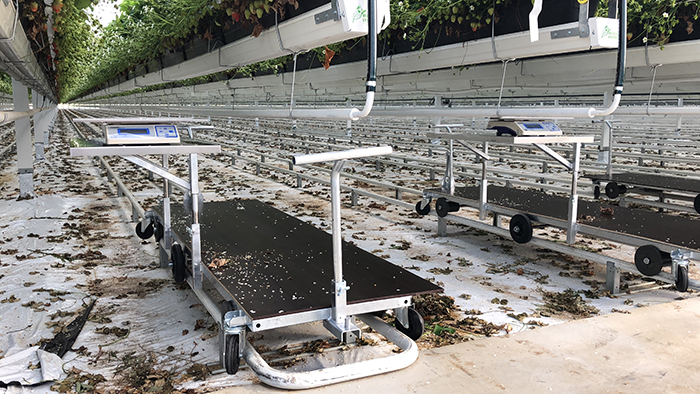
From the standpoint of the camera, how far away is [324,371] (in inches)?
108

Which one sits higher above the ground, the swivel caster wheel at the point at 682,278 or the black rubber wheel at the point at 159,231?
the black rubber wheel at the point at 159,231

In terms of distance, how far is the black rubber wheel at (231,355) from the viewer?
2898 mm

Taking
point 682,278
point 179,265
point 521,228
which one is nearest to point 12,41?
point 179,265

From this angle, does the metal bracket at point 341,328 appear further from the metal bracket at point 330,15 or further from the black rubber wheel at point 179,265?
the metal bracket at point 330,15

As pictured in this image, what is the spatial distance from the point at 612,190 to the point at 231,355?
23.4ft

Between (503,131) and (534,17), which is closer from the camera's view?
(534,17)

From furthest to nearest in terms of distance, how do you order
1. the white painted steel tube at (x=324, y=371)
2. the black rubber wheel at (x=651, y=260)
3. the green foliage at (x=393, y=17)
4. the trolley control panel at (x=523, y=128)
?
the green foliage at (x=393, y=17) → the trolley control panel at (x=523, y=128) → the black rubber wheel at (x=651, y=260) → the white painted steel tube at (x=324, y=371)

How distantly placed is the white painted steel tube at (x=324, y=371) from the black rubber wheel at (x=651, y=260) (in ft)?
7.73

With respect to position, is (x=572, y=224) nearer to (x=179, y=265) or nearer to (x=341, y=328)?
(x=341, y=328)

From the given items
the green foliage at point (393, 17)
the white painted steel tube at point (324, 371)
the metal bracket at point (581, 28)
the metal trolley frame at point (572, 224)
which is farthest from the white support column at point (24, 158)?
the metal bracket at point (581, 28)

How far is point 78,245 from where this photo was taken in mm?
5844

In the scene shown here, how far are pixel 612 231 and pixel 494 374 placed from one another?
2494mm

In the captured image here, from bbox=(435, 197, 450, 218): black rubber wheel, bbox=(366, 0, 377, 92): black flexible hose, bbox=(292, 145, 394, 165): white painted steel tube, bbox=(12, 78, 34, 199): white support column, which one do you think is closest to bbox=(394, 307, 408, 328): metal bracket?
bbox=(292, 145, 394, 165): white painted steel tube

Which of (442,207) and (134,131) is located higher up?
(134,131)
